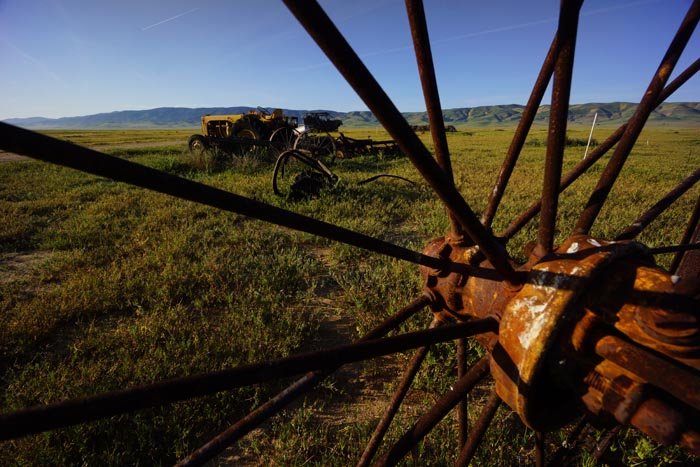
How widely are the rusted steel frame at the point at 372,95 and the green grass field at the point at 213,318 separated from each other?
1.57 m

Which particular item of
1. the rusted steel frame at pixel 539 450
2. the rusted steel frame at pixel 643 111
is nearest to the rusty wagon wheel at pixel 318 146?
the rusted steel frame at pixel 643 111

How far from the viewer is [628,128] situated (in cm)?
126

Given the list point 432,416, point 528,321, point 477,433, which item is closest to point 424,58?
point 528,321

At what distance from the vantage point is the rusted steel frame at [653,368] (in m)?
0.62

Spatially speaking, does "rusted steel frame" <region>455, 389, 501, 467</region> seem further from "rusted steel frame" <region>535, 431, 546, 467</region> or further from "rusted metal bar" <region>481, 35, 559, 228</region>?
"rusted metal bar" <region>481, 35, 559, 228</region>

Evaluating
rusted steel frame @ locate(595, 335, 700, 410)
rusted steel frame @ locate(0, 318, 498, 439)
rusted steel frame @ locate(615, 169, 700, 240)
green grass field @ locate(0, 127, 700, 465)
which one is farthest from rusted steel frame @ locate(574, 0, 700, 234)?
green grass field @ locate(0, 127, 700, 465)

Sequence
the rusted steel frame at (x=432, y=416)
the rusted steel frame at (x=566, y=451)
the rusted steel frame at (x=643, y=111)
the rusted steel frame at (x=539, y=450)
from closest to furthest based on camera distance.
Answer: the rusted steel frame at (x=432, y=416) < the rusted steel frame at (x=643, y=111) < the rusted steel frame at (x=539, y=450) < the rusted steel frame at (x=566, y=451)

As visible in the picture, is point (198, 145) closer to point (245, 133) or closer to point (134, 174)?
point (245, 133)

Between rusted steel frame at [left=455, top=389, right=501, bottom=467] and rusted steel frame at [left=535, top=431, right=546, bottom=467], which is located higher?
rusted steel frame at [left=455, top=389, right=501, bottom=467]

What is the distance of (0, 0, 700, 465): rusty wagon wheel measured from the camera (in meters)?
0.60

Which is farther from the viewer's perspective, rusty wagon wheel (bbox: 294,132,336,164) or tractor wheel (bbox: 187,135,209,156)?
rusty wagon wheel (bbox: 294,132,336,164)

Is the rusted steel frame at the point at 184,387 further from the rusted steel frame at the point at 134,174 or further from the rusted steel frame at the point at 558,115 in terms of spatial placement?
the rusted steel frame at the point at 558,115

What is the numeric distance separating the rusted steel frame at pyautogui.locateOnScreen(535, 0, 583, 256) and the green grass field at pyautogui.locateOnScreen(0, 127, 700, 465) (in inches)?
56.8

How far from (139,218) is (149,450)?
4637 millimetres
